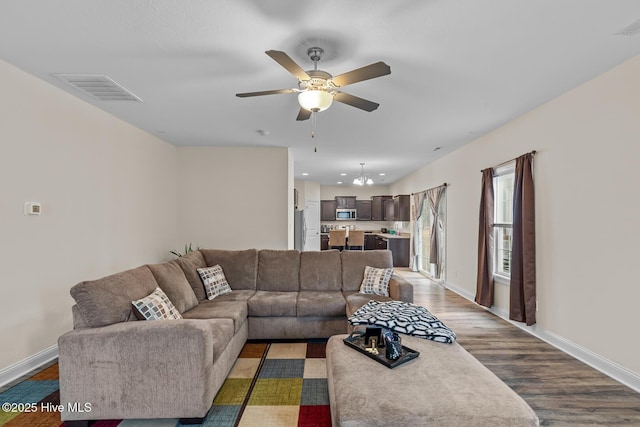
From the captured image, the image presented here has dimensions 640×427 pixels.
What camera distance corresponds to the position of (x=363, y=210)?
443 inches

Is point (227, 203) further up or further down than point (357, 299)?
further up

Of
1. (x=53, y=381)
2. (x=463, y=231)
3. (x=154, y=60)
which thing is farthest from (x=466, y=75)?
(x=53, y=381)

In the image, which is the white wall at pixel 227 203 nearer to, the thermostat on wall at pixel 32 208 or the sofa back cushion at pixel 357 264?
the sofa back cushion at pixel 357 264

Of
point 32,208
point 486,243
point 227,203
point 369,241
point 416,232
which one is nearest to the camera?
point 32,208

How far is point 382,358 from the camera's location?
197cm

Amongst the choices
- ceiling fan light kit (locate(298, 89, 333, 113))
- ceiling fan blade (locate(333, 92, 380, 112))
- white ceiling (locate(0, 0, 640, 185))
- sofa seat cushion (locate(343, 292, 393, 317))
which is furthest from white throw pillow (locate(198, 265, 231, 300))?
ceiling fan blade (locate(333, 92, 380, 112))

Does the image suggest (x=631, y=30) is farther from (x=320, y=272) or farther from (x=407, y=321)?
(x=320, y=272)

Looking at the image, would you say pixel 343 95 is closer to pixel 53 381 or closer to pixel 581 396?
pixel 581 396

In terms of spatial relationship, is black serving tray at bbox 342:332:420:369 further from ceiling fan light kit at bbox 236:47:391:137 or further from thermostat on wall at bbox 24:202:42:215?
thermostat on wall at bbox 24:202:42:215

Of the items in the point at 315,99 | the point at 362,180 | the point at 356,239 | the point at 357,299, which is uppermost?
the point at 362,180

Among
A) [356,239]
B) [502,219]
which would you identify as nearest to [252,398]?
[502,219]

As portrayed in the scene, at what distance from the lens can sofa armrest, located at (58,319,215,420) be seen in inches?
78.2

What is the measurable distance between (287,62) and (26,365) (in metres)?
3.35

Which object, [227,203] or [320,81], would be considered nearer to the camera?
[320,81]
